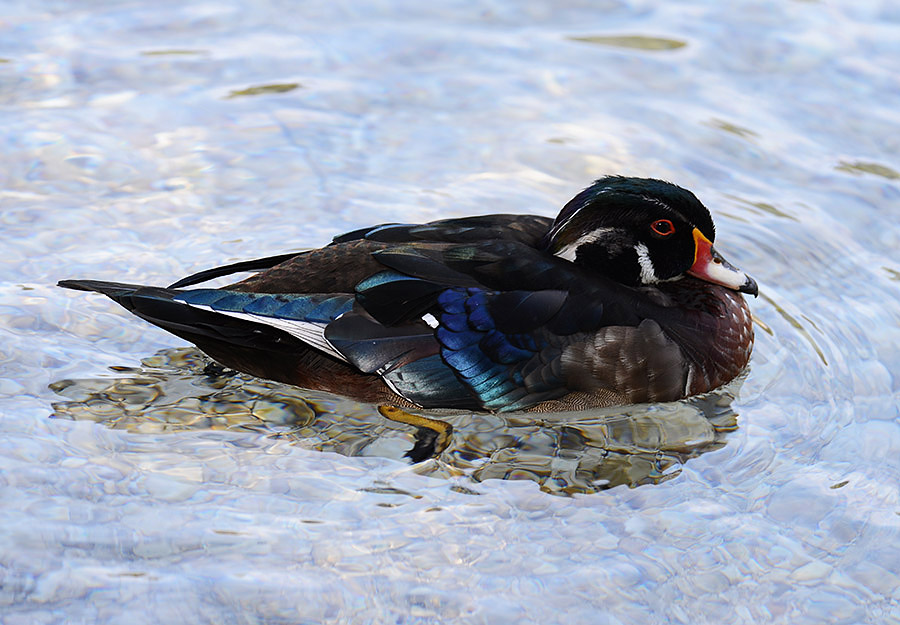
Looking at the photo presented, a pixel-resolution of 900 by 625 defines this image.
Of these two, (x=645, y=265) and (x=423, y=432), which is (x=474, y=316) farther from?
(x=645, y=265)

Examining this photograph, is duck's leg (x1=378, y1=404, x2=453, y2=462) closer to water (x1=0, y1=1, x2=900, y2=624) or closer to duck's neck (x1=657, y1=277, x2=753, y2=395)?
water (x1=0, y1=1, x2=900, y2=624)

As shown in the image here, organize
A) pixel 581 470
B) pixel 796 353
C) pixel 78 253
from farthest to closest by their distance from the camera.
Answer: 1. pixel 78 253
2. pixel 796 353
3. pixel 581 470

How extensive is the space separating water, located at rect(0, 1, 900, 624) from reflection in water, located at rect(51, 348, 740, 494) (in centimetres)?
2

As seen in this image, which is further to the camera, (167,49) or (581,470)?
(167,49)

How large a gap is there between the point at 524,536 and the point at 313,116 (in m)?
3.76

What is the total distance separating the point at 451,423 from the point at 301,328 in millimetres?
758

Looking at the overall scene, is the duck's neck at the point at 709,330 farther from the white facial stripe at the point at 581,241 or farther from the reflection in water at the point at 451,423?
the white facial stripe at the point at 581,241

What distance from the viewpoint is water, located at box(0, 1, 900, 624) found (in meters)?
4.11

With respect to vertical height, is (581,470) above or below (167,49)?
below

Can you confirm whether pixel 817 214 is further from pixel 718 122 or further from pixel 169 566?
pixel 169 566

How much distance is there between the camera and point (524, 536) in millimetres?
4363

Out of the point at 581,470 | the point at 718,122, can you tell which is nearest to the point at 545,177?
the point at 718,122

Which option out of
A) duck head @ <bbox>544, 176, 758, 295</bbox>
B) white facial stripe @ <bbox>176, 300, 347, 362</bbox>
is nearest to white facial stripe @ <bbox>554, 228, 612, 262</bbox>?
duck head @ <bbox>544, 176, 758, 295</bbox>

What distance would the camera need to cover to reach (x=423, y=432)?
5.01 m
